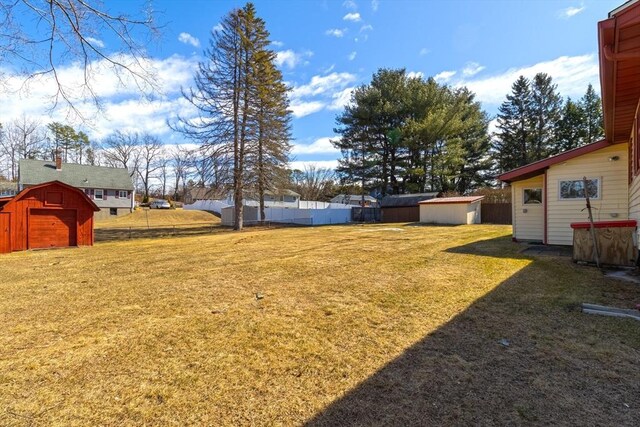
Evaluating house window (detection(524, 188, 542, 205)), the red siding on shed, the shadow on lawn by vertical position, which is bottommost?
the shadow on lawn

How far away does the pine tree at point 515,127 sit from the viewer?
116 ft

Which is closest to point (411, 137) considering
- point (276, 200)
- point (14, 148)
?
point (276, 200)

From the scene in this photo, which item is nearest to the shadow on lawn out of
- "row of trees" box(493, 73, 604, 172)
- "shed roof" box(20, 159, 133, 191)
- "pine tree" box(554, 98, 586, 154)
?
"row of trees" box(493, 73, 604, 172)

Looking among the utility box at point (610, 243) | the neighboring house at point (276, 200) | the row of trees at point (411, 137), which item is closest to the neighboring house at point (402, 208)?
the row of trees at point (411, 137)

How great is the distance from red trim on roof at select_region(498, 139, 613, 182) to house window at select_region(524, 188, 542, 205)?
1.62 ft

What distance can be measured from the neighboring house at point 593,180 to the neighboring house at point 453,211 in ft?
34.9

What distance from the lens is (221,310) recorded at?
4.64 m

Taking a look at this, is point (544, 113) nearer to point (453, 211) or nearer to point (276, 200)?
point (453, 211)

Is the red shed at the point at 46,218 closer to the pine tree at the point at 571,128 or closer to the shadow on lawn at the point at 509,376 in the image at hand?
the shadow on lawn at the point at 509,376

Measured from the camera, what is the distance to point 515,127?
118ft

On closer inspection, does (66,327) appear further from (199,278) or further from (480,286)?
(480,286)

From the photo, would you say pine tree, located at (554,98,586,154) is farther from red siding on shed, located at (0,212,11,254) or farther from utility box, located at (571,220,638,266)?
red siding on shed, located at (0,212,11,254)

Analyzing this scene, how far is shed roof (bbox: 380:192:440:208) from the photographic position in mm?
28783

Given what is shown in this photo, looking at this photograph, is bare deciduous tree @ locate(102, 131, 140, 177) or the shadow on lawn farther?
bare deciduous tree @ locate(102, 131, 140, 177)
